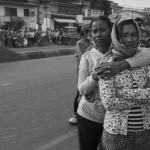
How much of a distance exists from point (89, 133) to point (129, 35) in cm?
91

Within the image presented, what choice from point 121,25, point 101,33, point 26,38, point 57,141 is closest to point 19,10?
point 26,38

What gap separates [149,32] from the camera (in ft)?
13.9

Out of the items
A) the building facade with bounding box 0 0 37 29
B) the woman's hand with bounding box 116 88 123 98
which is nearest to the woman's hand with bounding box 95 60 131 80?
the woman's hand with bounding box 116 88 123 98

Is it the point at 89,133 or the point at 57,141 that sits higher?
the point at 89,133

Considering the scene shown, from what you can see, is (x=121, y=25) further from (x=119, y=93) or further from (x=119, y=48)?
(x=119, y=93)

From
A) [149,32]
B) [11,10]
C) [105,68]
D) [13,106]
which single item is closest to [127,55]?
[105,68]

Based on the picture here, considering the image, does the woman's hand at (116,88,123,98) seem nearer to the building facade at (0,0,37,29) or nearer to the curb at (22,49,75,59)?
the curb at (22,49,75,59)

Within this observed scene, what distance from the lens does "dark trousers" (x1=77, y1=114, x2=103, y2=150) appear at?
241 centimetres

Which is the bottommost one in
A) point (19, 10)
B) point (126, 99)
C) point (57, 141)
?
point (57, 141)

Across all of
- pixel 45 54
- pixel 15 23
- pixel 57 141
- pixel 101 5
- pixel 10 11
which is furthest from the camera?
pixel 101 5

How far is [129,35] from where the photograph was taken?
197 cm

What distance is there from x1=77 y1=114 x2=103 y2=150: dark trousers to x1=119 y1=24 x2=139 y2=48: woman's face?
29.3 inches

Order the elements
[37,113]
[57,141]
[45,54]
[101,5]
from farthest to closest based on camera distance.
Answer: [101,5], [45,54], [37,113], [57,141]

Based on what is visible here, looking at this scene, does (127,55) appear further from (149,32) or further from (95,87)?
(149,32)
